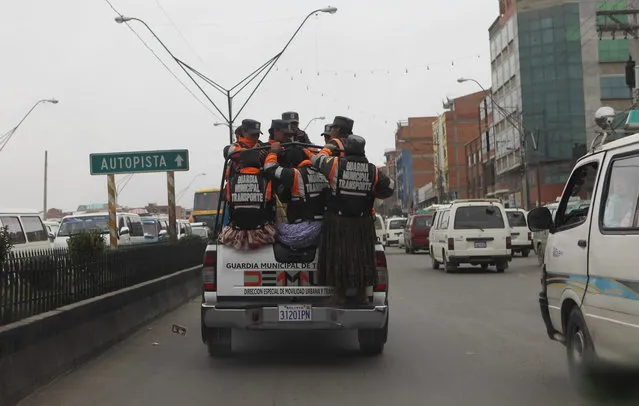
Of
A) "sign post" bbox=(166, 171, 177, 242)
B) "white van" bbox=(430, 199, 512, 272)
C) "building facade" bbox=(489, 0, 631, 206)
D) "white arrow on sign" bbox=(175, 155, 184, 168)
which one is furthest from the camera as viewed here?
"building facade" bbox=(489, 0, 631, 206)

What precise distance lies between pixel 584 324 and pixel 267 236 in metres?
3.14

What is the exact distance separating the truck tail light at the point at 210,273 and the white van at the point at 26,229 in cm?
1048

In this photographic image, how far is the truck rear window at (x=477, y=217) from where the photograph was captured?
66.7 feet

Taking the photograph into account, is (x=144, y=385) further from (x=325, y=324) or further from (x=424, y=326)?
(x=424, y=326)

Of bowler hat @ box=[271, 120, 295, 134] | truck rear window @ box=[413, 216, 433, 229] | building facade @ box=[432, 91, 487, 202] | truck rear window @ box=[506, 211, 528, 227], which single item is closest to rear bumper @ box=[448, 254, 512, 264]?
truck rear window @ box=[506, 211, 528, 227]

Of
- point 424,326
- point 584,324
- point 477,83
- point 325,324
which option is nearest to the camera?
point 584,324

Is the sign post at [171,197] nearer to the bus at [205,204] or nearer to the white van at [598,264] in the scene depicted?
the white van at [598,264]

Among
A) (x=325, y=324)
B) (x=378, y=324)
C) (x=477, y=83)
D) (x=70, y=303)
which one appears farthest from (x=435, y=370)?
(x=477, y=83)

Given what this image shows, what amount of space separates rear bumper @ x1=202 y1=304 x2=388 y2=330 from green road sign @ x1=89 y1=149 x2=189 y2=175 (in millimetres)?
9024

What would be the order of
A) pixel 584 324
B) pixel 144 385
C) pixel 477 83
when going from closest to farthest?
pixel 584 324 → pixel 144 385 → pixel 477 83

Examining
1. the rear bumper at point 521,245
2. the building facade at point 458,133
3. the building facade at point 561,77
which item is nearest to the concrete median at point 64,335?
the rear bumper at point 521,245

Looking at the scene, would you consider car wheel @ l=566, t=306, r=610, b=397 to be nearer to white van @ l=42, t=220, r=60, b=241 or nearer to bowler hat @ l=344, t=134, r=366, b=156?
bowler hat @ l=344, t=134, r=366, b=156

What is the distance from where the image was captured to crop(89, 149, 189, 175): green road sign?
15.6 meters

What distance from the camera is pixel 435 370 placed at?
23.9ft
